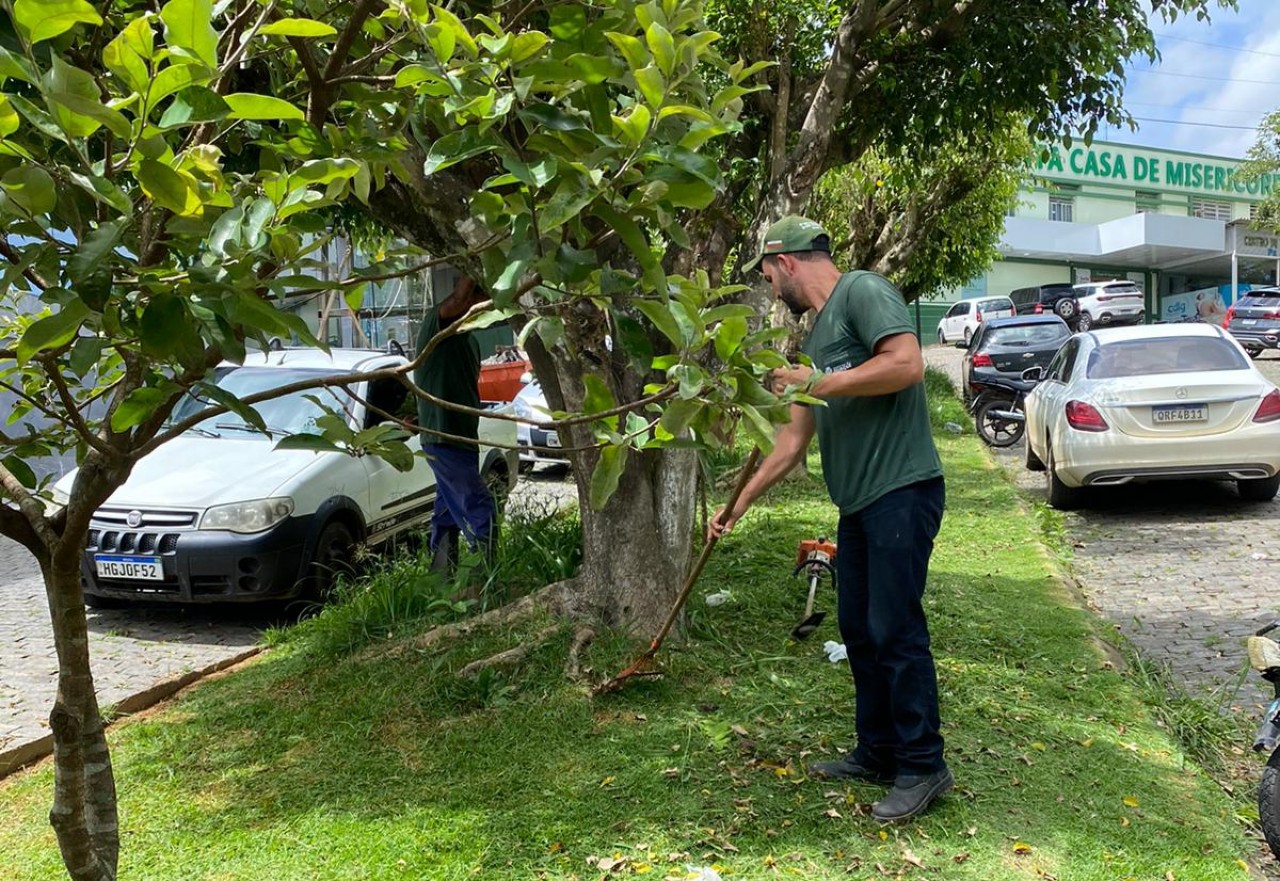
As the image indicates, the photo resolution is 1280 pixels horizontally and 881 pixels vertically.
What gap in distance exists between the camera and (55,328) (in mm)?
1683

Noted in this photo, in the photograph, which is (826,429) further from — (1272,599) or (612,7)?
(1272,599)

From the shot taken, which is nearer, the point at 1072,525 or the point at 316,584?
the point at 316,584

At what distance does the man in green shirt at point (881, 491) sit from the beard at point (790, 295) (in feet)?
0.16

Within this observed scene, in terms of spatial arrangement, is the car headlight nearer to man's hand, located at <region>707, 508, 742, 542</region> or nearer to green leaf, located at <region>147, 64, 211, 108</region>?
man's hand, located at <region>707, 508, 742, 542</region>

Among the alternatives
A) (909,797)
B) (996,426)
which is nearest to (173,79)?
(909,797)

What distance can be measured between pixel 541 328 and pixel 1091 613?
5788 mm

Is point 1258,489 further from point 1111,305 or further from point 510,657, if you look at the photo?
point 1111,305

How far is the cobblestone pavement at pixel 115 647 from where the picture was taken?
5.85m

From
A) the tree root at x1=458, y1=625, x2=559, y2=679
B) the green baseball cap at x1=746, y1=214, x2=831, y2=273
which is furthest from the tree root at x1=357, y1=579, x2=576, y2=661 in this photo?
the green baseball cap at x1=746, y1=214, x2=831, y2=273

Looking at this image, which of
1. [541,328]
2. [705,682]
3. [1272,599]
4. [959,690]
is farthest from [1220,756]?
[541,328]

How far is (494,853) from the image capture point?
12.6ft

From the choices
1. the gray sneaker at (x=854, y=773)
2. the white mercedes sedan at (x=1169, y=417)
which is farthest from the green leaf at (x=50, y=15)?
the white mercedes sedan at (x=1169, y=417)

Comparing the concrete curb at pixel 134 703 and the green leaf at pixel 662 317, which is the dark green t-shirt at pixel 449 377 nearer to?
the concrete curb at pixel 134 703

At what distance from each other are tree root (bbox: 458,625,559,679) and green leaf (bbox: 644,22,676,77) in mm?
3760
